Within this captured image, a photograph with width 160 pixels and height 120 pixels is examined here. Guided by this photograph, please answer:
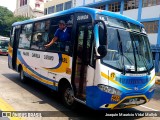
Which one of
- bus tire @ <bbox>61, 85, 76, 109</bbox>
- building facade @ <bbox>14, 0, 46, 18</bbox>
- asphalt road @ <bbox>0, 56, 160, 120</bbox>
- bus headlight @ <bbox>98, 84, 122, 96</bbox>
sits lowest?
asphalt road @ <bbox>0, 56, 160, 120</bbox>

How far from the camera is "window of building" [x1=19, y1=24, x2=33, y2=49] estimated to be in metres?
10.6

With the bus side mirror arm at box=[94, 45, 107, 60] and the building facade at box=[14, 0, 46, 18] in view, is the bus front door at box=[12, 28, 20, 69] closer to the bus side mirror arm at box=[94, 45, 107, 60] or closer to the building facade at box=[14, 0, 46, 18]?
the bus side mirror arm at box=[94, 45, 107, 60]

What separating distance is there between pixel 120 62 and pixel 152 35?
70.0 feet

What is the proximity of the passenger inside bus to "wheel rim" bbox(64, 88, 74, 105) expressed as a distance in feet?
3.92

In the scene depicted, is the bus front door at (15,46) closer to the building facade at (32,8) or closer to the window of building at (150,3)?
the window of building at (150,3)

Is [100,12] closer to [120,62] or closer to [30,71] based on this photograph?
[120,62]

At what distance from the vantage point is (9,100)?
7605mm

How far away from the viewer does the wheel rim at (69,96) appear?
7041 millimetres

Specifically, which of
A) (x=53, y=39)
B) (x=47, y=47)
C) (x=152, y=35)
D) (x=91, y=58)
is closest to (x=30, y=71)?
(x=47, y=47)

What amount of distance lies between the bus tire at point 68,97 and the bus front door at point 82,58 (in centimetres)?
45

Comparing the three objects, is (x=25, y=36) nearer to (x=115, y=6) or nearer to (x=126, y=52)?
(x=126, y=52)

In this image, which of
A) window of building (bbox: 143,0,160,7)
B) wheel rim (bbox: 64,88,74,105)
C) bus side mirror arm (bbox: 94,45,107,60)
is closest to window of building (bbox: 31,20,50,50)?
wheel rim (bbox: 64,88,74,105)

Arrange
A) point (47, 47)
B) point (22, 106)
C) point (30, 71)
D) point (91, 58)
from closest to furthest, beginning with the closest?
1. point (91, 58)
2. point (22, 106)
3. point (47, 47)
4. point (30, 71)

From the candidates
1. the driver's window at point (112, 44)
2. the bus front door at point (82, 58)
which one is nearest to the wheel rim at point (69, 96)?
the bus front door at point (82, 58)
